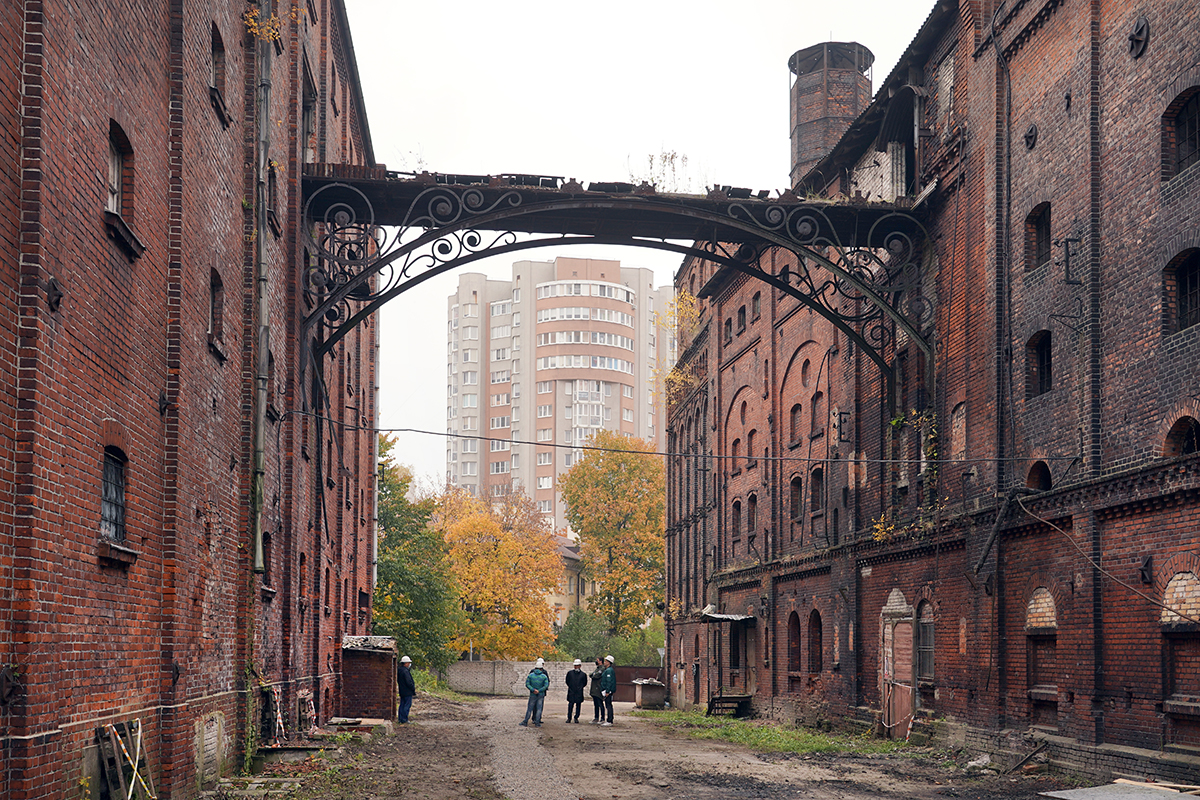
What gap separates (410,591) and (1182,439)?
3047cm

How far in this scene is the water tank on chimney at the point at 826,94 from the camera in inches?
1494

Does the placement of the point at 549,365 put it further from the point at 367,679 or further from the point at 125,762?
the point at 125,762

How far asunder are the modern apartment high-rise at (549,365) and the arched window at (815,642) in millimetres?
75406

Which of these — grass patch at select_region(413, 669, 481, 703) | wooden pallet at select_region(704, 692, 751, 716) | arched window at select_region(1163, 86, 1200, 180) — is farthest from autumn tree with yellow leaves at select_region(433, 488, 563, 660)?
arched window at select_region(1163, 86, 1200, 180)

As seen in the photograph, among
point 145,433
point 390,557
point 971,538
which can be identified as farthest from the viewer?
point 390,557

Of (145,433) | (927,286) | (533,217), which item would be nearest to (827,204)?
(927,286)

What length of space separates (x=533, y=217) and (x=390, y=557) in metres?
20.9

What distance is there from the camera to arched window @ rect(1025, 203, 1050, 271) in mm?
18453

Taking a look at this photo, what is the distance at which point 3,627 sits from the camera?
27.0ft

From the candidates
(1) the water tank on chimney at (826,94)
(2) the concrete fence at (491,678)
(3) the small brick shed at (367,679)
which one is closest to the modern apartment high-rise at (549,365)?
(2) the concrete fence at (491,678)

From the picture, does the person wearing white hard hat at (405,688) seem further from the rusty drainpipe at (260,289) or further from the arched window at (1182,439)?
the arched window at (1182,439)

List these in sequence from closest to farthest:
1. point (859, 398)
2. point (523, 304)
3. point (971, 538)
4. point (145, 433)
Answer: point (145, 433)
point (971, 538)
point (859, 398)
point (523, 304)

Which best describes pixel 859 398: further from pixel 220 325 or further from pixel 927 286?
pixel 220 325

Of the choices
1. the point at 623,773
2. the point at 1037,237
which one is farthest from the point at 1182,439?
the point at 623,773
